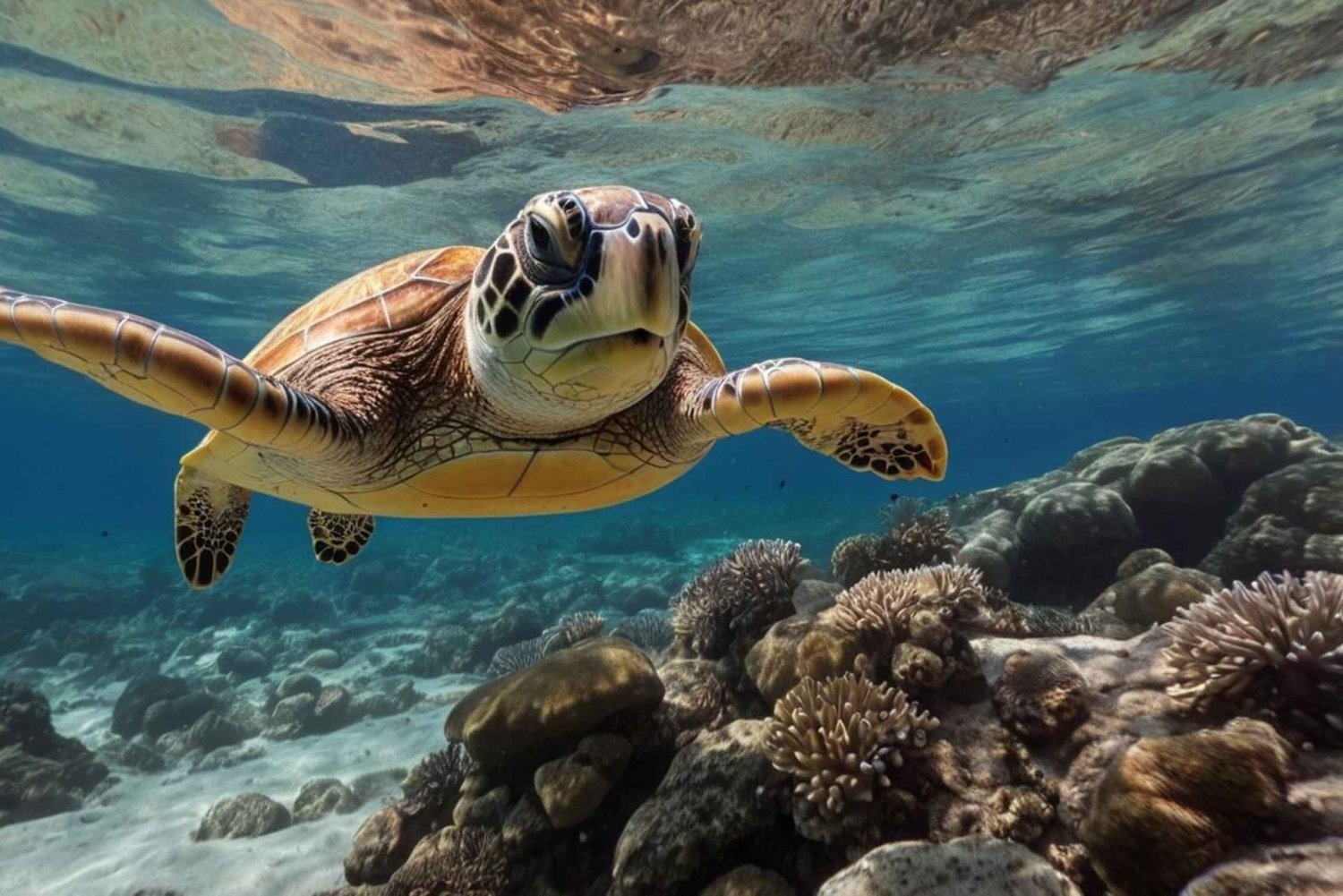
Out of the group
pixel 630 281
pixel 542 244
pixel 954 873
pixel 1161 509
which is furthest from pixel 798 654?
pixel 1161 509

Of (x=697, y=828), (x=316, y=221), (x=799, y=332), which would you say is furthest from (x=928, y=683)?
(x=799, y=332)

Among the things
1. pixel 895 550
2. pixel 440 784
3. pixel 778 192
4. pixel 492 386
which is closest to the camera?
pixel 492 386

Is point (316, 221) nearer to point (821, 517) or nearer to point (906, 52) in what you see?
point (906, 52)

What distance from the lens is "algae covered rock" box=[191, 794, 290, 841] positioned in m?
7.00

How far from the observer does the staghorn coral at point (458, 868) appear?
411cm

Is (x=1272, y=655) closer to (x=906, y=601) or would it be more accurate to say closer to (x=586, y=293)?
(x=906, y=601)

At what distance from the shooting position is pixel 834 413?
10.6 ft

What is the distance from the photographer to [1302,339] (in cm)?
3825

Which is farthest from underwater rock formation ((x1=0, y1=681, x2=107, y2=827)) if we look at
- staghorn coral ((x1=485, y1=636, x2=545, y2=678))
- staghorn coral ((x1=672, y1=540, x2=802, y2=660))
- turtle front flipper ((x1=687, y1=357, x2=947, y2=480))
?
turtle front flipper ((x1=687, y1=357, x2=947, y2=480))

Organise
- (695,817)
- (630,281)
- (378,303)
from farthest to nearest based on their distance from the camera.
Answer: (378,303)
(695,817)
(630,281)

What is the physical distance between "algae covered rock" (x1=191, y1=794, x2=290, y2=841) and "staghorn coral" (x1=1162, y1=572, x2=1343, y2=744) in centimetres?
831

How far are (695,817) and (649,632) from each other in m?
7.03

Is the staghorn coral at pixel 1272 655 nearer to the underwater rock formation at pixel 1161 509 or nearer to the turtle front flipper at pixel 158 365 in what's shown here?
the turtle front flipper at pixel 158 365

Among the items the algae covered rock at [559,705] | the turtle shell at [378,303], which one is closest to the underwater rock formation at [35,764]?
the algae covered rock at [559,705]
